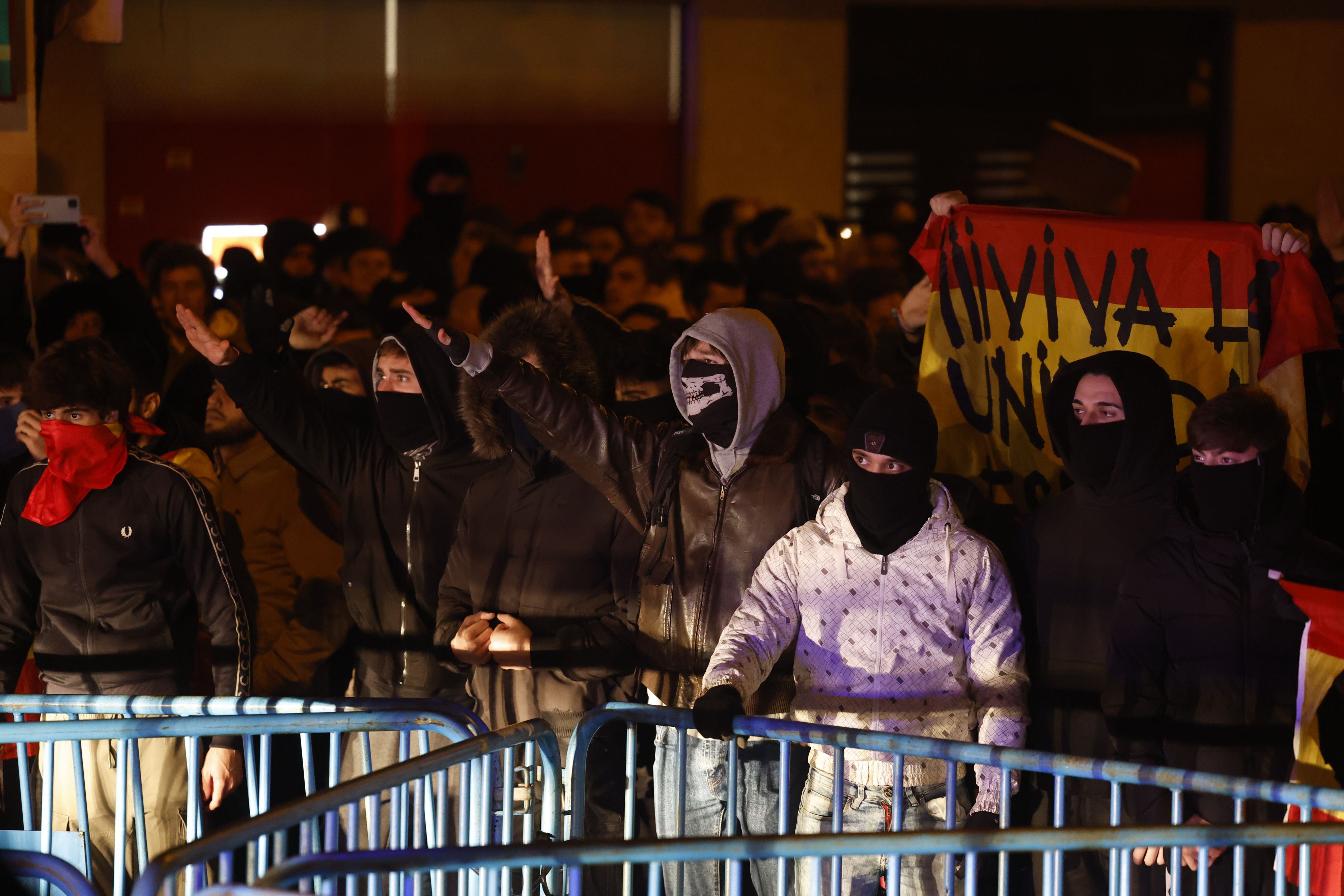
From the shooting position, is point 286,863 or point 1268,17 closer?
point 286,863

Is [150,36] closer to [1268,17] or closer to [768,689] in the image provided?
[1268,17]

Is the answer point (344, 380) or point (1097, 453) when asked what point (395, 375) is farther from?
point (1097, 453)

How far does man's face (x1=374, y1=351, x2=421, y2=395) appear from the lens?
5.18 meters

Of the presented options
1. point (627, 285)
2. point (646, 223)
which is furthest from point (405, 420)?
point (646, 223)

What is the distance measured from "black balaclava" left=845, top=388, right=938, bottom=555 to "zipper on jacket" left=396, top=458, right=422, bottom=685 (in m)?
1.62

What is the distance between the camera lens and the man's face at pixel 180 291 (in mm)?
8062

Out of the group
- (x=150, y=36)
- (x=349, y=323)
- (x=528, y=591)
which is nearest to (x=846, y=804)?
(x=528, y=591)

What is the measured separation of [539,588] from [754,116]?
8.99 meters

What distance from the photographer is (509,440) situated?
16.6 ft

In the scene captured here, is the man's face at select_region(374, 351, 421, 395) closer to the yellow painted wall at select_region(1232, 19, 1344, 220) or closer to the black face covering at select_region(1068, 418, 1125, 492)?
the black face covering at select_region(1068, 418, 1125, 492)

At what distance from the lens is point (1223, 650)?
410 centimetres

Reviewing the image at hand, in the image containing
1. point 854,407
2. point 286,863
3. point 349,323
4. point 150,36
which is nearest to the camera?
point 286,863

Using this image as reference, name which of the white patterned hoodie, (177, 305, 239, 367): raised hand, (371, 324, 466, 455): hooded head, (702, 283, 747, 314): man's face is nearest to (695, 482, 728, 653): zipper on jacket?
the white patterned hoodie

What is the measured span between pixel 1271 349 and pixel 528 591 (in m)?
2.29
